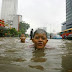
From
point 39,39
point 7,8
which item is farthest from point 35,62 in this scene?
point 7,8

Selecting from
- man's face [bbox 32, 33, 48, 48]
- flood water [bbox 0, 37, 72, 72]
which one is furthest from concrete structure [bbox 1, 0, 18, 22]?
flood water [bbox 0, 37, 72, 72]

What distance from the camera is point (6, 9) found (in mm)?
115812

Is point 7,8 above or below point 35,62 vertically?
above

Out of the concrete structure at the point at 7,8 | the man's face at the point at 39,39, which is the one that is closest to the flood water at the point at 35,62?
the man's face at the point at 39,39

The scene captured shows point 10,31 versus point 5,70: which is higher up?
point 10,31

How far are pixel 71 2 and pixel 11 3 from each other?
72.9 meters

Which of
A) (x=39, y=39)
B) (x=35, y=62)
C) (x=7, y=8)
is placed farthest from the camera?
(x=7, y=8)

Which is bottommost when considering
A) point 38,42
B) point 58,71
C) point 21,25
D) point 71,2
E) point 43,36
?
point 58,71

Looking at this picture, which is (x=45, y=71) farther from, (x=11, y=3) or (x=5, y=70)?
(x=11, y=3)

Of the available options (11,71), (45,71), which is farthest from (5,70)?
(45,71)

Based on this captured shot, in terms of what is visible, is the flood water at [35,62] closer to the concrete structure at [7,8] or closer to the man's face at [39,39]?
the man's face at [39,39]

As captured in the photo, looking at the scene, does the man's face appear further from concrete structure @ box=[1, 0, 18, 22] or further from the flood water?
concrete structure @ box=[1, 0, 18, 22]

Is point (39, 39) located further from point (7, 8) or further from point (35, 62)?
point (7, 8)

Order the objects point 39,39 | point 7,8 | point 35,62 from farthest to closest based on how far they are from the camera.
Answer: point 7,8, point 39,39, point 35,62
